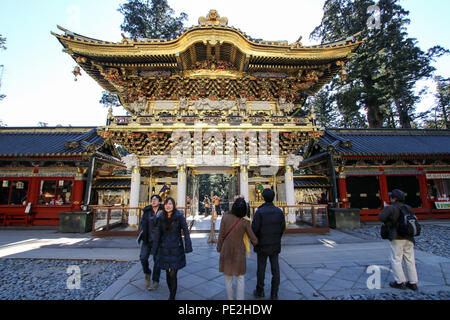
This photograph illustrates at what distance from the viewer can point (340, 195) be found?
10469 mm

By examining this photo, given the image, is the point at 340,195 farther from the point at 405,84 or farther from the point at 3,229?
the point at 3,229

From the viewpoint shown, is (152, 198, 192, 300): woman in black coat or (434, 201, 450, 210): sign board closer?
(152, 198, 192, 300): woman in black coat

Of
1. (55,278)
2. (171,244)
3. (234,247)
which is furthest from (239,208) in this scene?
(55,278)

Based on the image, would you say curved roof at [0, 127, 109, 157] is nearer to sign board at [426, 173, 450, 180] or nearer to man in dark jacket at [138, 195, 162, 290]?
man in dark jacket at [138, 195, 162, 290]

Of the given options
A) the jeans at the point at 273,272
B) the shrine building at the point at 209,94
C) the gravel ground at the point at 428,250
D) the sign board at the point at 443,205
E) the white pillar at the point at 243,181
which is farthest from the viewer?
the sign board at the point at 443,205

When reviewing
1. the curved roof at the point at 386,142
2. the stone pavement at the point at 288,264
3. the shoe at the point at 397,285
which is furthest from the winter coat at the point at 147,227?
the curved roof at the point at 386,142

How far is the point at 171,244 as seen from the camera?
9.43ft

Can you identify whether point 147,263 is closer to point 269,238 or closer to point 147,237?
point 147,237

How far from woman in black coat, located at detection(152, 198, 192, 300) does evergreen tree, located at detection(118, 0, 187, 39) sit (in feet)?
64.1

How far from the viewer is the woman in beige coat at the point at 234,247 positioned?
8.48ft

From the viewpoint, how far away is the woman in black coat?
2.83 metres

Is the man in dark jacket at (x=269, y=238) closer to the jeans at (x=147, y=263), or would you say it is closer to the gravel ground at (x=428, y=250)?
the gravel ground at (x=428, y=250)

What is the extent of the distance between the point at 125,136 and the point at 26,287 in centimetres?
561

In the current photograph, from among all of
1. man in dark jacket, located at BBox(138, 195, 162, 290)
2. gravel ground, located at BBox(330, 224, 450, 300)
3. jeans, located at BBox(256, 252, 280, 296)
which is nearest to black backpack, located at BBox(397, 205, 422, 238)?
gravel ground, located at BBox(330, 224, 450, 300)
